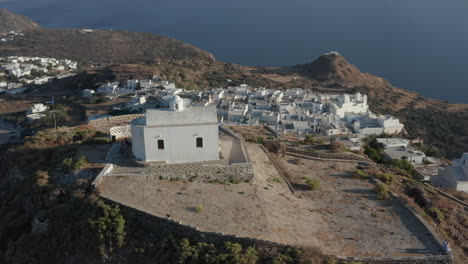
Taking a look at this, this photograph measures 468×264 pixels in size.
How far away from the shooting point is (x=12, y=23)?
425 ft

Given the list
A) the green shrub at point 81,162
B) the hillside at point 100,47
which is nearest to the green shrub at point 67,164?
the green shrub at point 81,162

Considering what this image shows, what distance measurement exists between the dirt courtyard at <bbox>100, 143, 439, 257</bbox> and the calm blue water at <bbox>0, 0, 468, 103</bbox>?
225ft

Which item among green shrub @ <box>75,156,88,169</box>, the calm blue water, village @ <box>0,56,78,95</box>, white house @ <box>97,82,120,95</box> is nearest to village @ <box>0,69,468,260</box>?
green shrub @ <box>75,156,88,169</box>

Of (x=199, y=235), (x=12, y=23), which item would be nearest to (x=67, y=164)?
(x=199, y=235)

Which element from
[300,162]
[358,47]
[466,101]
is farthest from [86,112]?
[358,47]

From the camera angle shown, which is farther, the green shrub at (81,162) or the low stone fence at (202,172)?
the green shrub at (81,162)

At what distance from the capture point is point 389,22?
13625 cm

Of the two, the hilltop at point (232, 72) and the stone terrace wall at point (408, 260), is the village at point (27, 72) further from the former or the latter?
the stone terrace wall at point (408, 260)

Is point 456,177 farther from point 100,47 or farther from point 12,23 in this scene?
point 12,23

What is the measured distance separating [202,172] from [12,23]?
13802 centimetres

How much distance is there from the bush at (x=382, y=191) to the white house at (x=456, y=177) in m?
8.69

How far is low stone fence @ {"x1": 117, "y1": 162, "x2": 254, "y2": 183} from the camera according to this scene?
14320 millimetres

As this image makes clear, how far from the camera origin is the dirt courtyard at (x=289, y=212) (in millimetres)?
11234

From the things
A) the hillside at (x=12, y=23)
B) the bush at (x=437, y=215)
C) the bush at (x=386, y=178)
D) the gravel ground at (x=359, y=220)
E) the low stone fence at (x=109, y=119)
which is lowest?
the bush at (x=437, y=215)
